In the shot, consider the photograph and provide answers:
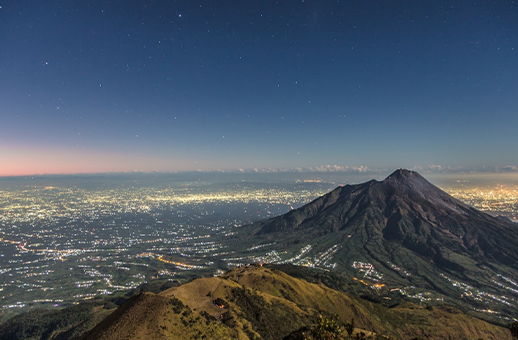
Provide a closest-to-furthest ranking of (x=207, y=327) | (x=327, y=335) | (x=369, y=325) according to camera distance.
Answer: (x=327, y=335)
(x=207, y=327)
(x=369, y=325)

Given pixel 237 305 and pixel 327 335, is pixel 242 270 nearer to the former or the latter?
pixel 237 305

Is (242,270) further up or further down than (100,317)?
further up

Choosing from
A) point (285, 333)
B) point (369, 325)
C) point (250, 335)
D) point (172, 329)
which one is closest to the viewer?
point (172, 329)

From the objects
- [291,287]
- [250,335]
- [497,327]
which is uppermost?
[250,335]

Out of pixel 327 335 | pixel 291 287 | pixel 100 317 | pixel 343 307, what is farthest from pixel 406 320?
pixel 100 317

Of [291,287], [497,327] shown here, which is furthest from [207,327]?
[497,327]

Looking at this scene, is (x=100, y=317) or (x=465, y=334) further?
(x=100, y=317)

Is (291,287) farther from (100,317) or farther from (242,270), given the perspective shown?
(100,317)

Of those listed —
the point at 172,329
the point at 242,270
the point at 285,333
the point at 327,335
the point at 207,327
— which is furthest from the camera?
the point at 242,270

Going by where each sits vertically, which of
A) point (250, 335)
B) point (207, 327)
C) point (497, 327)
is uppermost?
point (207, 327)
